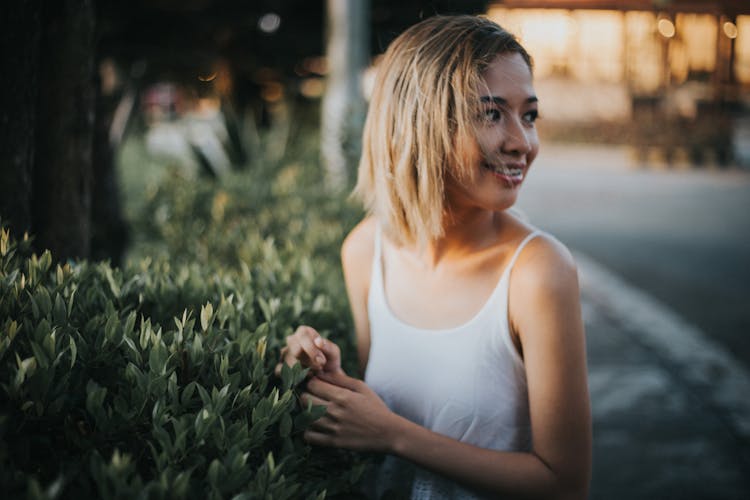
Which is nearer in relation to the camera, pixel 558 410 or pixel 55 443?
pixel 55 443

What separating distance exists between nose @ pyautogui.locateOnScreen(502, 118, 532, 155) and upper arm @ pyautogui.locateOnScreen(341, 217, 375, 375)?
506 millimetres

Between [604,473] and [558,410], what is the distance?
2.37 m

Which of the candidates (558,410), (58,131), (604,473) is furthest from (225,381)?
(604,473)

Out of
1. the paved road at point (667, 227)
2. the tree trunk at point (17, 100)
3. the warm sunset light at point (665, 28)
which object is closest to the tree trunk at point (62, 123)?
the tree trunk at point (17, 100)

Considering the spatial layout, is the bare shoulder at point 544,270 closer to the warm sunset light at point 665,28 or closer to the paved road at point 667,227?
the paved road at point 667,227

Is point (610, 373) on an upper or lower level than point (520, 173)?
lower

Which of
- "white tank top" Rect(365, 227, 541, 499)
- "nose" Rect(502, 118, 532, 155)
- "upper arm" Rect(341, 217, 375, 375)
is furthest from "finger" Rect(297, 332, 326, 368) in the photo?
"nose" Rect(502, 118, 532, 155)

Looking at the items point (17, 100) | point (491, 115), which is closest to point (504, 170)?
point (491, 115)

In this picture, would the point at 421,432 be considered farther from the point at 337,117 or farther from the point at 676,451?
the point at 337,117

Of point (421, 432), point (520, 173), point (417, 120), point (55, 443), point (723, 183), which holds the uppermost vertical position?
point (417, 120)

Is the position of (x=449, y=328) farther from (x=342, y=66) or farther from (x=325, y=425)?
(x=342, y=66)

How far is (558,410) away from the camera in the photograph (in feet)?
4.77

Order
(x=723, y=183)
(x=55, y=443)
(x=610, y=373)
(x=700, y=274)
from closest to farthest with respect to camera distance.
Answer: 1. (x=55, y=443)
2. (x=610, y=373)
3. (x=700, y=274)
4. (x=723, y=183)

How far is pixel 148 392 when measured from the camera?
4.05ft
